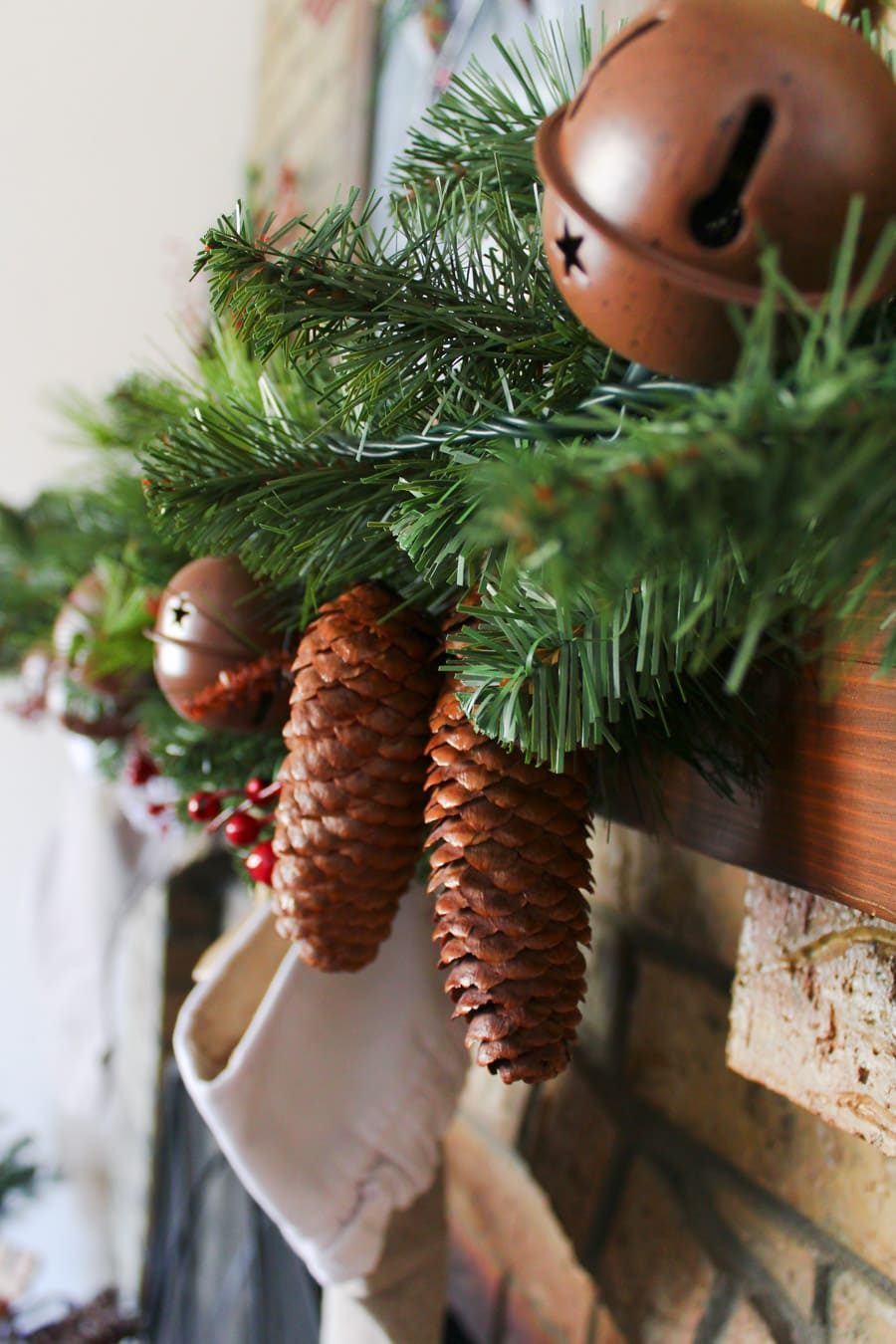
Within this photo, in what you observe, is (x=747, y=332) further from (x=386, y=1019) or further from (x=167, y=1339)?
(x=167, y=1339)

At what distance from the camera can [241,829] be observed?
0.45m

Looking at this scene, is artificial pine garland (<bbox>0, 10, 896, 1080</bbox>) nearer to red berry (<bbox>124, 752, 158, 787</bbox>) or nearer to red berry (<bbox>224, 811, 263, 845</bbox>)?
red berry (<bbox>224, 811, 263, 845</bbox>)

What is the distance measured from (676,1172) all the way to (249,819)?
32 centimetres

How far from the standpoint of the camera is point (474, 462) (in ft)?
0.87

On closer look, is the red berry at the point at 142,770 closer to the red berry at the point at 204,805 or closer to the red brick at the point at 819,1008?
the red berry at the point at 204,805

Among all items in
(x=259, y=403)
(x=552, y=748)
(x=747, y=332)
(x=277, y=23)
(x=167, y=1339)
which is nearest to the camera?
(x=747, y=332)

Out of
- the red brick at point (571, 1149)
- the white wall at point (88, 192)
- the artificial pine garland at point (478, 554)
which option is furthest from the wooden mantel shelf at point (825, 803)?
the white wall at point (88, 192)

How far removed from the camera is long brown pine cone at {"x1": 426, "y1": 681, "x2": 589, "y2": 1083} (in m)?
0.32

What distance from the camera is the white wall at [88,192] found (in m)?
1.80

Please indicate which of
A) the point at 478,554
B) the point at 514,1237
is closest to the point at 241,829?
the point at 478,554

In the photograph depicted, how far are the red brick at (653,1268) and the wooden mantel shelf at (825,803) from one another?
286 mm

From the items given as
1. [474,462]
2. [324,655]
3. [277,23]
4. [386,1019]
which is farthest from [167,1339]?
[277,23]

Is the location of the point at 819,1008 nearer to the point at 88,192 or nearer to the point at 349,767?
the point at 349,767

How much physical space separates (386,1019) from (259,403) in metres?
0.32
